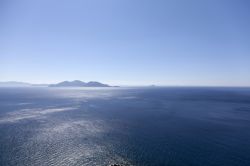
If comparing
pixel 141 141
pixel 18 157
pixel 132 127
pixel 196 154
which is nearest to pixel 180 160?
pixel 196 154

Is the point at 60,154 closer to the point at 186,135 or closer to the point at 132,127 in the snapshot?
the point at 132,127

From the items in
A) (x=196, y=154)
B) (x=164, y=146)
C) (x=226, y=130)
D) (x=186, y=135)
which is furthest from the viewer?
(x=226, y=130)

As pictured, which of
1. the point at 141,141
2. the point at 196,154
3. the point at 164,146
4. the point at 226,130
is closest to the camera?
the point at 196,154

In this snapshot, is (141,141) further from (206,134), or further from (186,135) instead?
(206,134)

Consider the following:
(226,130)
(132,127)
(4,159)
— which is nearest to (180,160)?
(132,127)

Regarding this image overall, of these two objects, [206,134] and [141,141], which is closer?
[141,141]

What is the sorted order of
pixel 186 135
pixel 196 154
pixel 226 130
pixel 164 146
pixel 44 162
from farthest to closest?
pixel 226 130 → pixel 186 135 → pixel 164 146 → pixel 196 154 → pixel 44 162

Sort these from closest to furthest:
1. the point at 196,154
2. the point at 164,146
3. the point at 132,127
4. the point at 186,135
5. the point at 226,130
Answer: the point at 196,154
the point at 164,146
the point at 186,135
the point at 226,130
the point at 132,127

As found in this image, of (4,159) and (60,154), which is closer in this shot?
(4,159)
